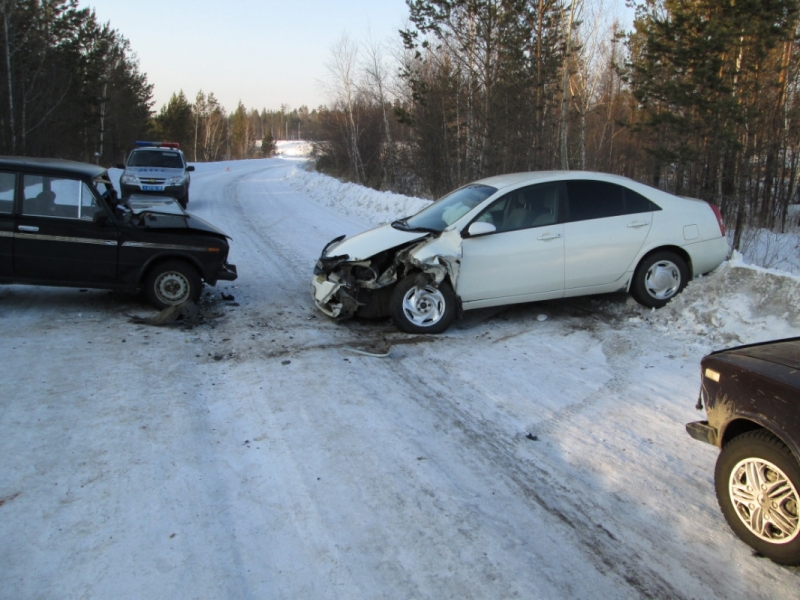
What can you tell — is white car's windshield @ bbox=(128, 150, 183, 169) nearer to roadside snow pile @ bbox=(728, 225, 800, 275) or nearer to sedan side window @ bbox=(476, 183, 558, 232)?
sedan side window @ bbox=(476, 183, 558, 232)

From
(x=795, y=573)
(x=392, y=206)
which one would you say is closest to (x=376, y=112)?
(x=392, y=206)

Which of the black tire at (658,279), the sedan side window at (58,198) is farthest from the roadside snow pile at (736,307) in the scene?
the sedan side window at (58,198)

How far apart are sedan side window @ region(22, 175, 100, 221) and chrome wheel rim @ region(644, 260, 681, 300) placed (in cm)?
661

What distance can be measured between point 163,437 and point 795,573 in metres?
3.95

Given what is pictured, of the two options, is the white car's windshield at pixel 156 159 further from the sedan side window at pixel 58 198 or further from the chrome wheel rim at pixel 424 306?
the chrome wheel rim at pixel 424 306

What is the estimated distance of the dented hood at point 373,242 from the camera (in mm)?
6838

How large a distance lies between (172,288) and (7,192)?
2044mm

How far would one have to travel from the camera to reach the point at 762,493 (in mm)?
3104

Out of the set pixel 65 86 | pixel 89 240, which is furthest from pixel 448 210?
pixel 65 86

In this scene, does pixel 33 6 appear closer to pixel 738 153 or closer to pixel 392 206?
pixel 392 206

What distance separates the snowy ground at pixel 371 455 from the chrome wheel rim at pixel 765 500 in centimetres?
20

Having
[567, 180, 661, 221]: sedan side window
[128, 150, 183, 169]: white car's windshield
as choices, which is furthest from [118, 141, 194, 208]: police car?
[567, 180, 661, 221]: sedan side window

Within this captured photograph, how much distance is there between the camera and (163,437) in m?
4.30

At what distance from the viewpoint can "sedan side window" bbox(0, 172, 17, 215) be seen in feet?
22.0
